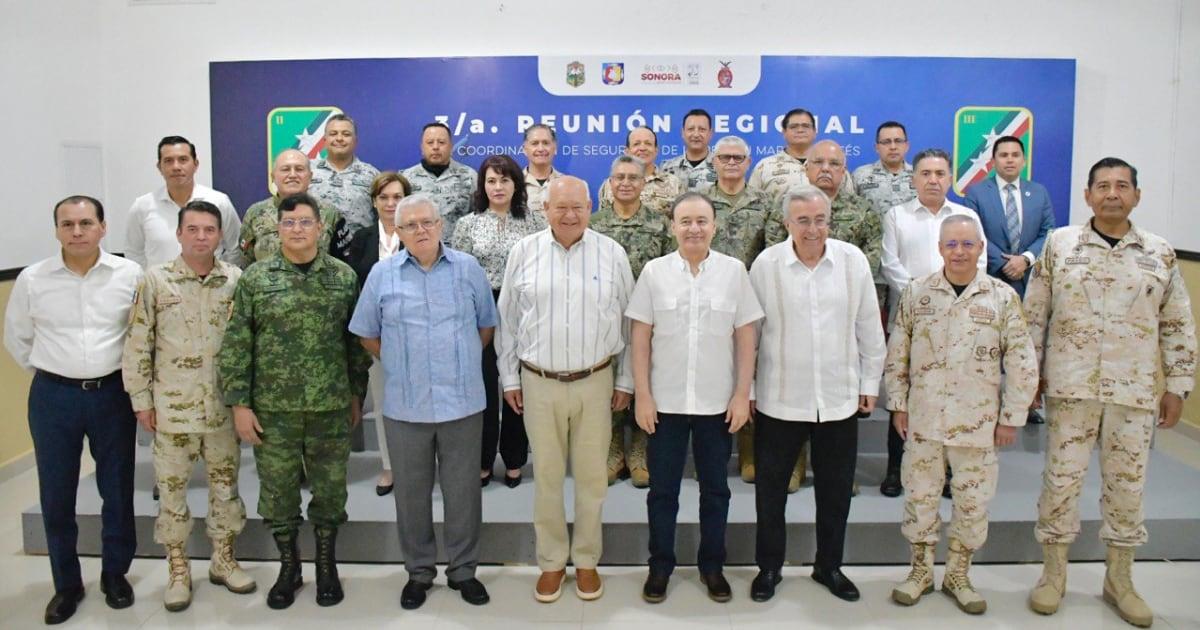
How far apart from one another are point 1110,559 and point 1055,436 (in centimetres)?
57

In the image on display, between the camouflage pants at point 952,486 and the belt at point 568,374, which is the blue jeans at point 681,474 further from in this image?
the camouflage pants at point 952,486

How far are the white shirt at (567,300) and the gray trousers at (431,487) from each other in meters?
0.41

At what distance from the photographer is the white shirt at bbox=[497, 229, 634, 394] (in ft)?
10.1

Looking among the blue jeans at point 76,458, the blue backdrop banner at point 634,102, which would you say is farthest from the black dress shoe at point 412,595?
the blue backdrop banner at point 634,102

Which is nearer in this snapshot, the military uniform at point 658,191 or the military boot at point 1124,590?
the military boot at point 1124,590

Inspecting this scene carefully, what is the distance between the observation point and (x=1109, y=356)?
304 cm

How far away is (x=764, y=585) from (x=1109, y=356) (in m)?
1.56

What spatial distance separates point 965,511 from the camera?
312 centimetres

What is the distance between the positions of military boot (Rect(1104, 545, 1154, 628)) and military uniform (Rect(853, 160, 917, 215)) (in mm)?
1912

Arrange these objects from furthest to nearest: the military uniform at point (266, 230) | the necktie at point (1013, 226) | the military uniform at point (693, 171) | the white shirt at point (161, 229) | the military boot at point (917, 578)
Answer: the military uniform at point (693, 171) < the necktie at point (1013, 226) < the white shirt at point (161, 229) < the military uniform at point (266, 230) < the military boot at point (917, 578)

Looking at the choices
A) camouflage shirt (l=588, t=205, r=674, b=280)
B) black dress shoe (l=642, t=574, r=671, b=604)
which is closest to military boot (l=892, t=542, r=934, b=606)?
black dress shoe (l=642, t=574, r=671, b=604)

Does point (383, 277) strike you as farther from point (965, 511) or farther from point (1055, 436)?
point (1055, 436)

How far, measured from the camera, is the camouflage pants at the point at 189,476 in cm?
319

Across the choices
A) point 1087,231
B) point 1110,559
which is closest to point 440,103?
point 1087,231
